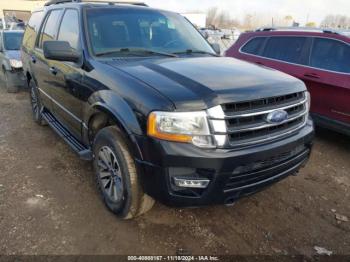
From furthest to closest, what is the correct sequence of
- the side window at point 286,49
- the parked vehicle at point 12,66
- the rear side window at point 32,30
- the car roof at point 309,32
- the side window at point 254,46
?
the parked vehicle at point 12,66
the side window at point 254,46
the side window at point 286,49
the rear side window at point 32,30
the car roof at point 309,32

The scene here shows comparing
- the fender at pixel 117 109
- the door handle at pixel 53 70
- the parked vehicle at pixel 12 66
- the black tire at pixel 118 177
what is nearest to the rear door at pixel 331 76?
the black tire at pixel 118 177

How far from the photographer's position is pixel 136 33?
3523 millimetres

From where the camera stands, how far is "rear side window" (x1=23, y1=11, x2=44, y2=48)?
5.06 metres

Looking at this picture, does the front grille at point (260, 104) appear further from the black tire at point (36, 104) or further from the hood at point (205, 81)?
the black tire at point (36, 104)

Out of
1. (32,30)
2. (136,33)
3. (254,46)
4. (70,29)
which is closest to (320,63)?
(254,46)

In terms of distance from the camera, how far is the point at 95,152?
3129mm

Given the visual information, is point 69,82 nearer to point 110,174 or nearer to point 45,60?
point 45,60

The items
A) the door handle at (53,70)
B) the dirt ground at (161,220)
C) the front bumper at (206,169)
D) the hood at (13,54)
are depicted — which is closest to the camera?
the front bumper at (206,169)

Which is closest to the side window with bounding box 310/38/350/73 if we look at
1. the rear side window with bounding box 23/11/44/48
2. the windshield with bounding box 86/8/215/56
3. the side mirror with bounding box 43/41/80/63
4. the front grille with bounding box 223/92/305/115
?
the windshield with bounding box 86/8/215/56

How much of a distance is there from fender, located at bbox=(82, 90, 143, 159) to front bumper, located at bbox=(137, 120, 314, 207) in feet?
0.35

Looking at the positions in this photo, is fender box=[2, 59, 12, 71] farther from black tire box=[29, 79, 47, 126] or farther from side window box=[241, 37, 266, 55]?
side window box=[241, 37, 266, 55]

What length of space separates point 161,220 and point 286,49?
3.93 metres

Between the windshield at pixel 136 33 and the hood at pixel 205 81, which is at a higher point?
the windshield at pixel 136 33

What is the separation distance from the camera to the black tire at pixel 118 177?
2625mm
